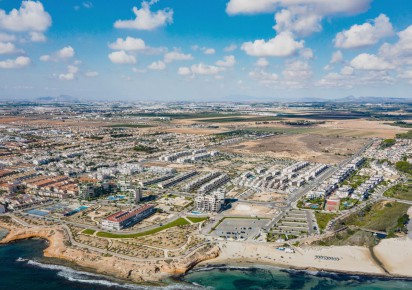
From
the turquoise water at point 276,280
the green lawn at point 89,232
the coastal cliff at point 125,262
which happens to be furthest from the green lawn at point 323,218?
the green lawn at point 89,232

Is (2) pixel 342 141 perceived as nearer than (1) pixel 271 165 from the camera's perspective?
No

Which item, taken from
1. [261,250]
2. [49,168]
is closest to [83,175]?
[49,168]

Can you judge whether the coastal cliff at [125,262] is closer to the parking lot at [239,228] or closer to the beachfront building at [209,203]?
the parking lot at [239,228]

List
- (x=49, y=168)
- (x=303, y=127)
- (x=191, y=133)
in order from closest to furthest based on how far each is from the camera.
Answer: (x=49, y=168) < (x=191, y=133) < (x=303, y=127)

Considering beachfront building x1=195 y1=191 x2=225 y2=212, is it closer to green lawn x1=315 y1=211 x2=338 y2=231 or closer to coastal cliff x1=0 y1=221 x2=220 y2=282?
coastal cliff x1=0 y1=221 x2=220 y2=282

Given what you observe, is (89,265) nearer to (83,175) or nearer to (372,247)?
(372,247)

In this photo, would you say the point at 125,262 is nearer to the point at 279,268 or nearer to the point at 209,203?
the point at 279,268
